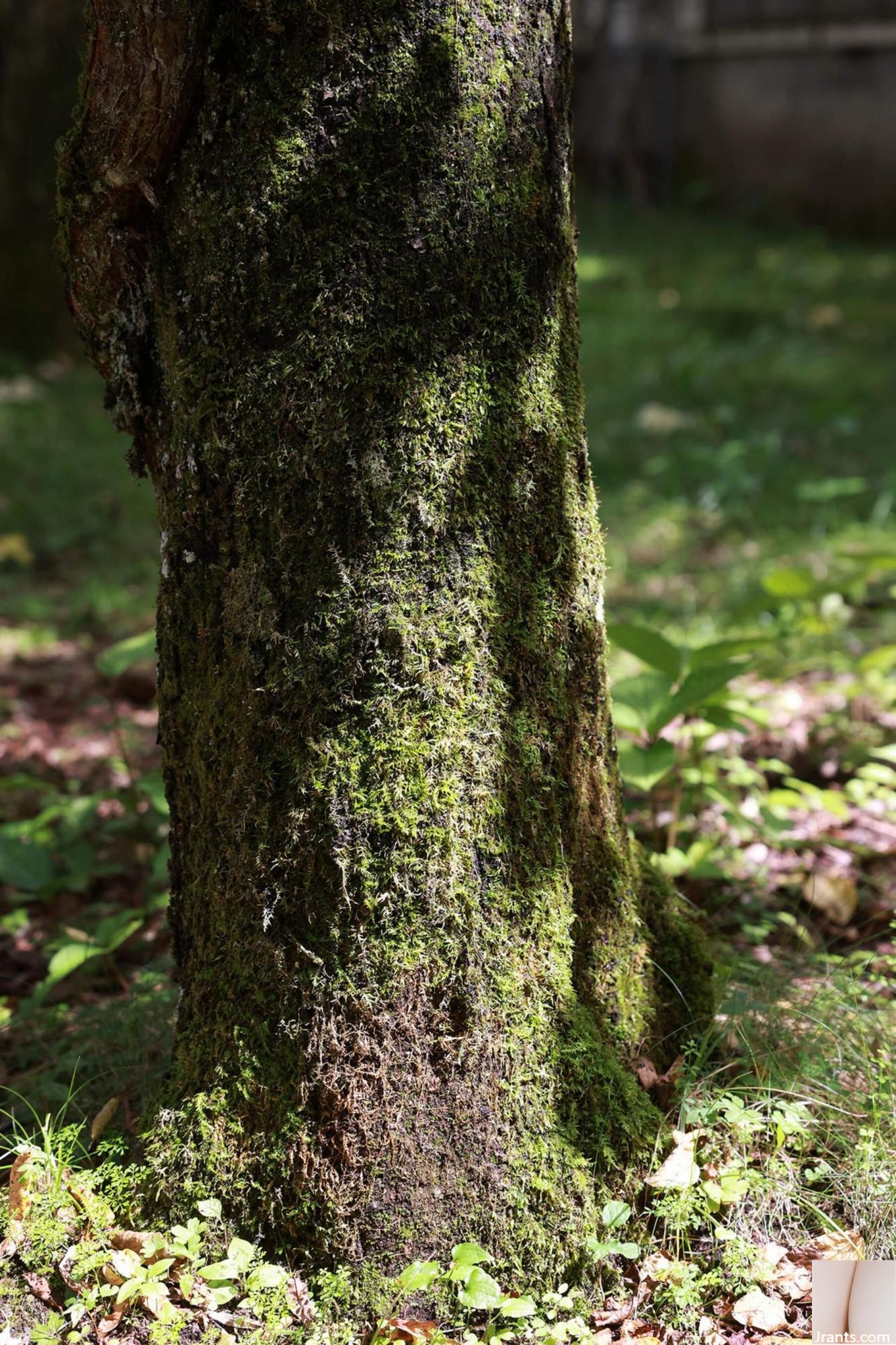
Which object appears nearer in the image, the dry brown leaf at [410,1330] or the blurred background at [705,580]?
the dry brown leaf at [410,1330]

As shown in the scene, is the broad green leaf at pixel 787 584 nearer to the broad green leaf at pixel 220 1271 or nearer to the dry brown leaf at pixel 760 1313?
the dry brown leaf at pixel 760 1313

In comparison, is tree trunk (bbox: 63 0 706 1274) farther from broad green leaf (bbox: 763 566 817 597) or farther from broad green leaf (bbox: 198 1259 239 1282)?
broad green leaf (bbox: 763 566 817 597)

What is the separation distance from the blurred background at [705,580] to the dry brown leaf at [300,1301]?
516 millimetres

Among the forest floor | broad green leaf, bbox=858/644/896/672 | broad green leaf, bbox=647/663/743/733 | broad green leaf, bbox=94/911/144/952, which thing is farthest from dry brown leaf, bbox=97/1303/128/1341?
broad green leaf, bbox=858/644/896/672

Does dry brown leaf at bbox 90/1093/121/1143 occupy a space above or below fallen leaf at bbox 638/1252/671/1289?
above

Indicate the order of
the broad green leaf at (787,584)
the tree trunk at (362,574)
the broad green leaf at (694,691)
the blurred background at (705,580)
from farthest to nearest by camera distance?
1. the broad green leaf at (787,584)
2. the broad green leaf at (694,691)
3. the blurred background at (705,580)
4. the tree trunk at (362,574)

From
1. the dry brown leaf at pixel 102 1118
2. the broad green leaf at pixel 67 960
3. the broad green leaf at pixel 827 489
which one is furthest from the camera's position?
the broad green leaf at pixel 827 489

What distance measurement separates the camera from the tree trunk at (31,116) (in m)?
7.96

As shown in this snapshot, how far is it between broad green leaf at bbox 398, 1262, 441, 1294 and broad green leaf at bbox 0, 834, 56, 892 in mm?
1422

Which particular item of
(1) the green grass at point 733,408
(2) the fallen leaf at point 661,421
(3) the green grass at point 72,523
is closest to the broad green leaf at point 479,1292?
(1) the green grass at point 733,408

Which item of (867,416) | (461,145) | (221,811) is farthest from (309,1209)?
(867,416)

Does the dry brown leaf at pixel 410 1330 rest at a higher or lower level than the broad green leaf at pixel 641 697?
lower

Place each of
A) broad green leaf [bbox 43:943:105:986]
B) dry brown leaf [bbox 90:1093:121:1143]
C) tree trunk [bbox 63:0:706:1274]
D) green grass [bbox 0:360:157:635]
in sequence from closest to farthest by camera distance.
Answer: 1. tree trunk [bbox 63:0:706:1274]
2. dry brown leaf [bbox 90:1093:121:1143]
3. broad green leaf [bbox 43:943:105:986]
4. green grass [bbox 0:360:157:635]

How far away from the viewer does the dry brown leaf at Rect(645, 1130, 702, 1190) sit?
175cm
